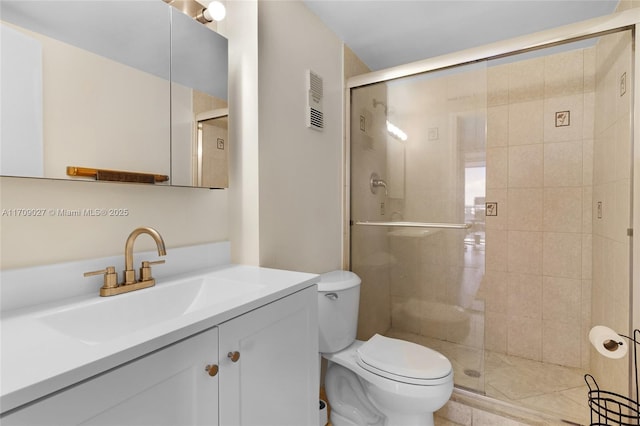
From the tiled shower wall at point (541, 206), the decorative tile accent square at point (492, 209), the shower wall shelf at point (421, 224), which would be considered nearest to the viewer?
the shower wall shelf at point (421, 224)

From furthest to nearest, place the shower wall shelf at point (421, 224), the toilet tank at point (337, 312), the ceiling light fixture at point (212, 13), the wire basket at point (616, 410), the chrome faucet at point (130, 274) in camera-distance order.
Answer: the shower wall shelf at point (421, 224), the toilet tank at point (337, 312), the ceiling light fixture at point (212, 13), the wire basket at point (616, 410), the chrome faucet at point (130, 274)

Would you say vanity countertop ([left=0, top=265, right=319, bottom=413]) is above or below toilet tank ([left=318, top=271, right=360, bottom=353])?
above

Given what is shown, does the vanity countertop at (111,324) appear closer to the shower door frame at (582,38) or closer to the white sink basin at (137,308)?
the white sink basin at (137,308)

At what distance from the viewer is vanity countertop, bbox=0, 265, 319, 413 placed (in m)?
0.53

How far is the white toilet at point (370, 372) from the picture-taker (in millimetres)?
1359

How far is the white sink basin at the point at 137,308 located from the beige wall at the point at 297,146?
35 cm

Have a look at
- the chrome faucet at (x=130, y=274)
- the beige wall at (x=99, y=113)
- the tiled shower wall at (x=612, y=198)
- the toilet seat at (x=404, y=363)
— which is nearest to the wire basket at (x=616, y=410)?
the tiled shower wall at (x=612, y=198)

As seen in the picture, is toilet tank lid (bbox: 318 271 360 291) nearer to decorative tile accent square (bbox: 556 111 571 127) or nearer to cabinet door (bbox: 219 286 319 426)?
cabinet door (bbox: 219 286 319 426)

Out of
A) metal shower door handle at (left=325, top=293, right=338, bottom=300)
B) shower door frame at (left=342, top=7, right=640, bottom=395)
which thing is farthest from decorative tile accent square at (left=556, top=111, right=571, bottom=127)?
metal shower door handle at (left=325, top=293, right=338, bottom=300)

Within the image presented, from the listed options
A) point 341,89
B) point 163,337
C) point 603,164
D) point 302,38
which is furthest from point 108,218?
point 603,164

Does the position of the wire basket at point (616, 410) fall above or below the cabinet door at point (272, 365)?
below

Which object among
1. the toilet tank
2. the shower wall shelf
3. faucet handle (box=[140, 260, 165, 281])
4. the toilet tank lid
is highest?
the shower wall shelf

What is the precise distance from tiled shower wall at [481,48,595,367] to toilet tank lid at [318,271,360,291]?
1.12 m

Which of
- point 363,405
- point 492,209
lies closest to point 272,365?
point 363,405
